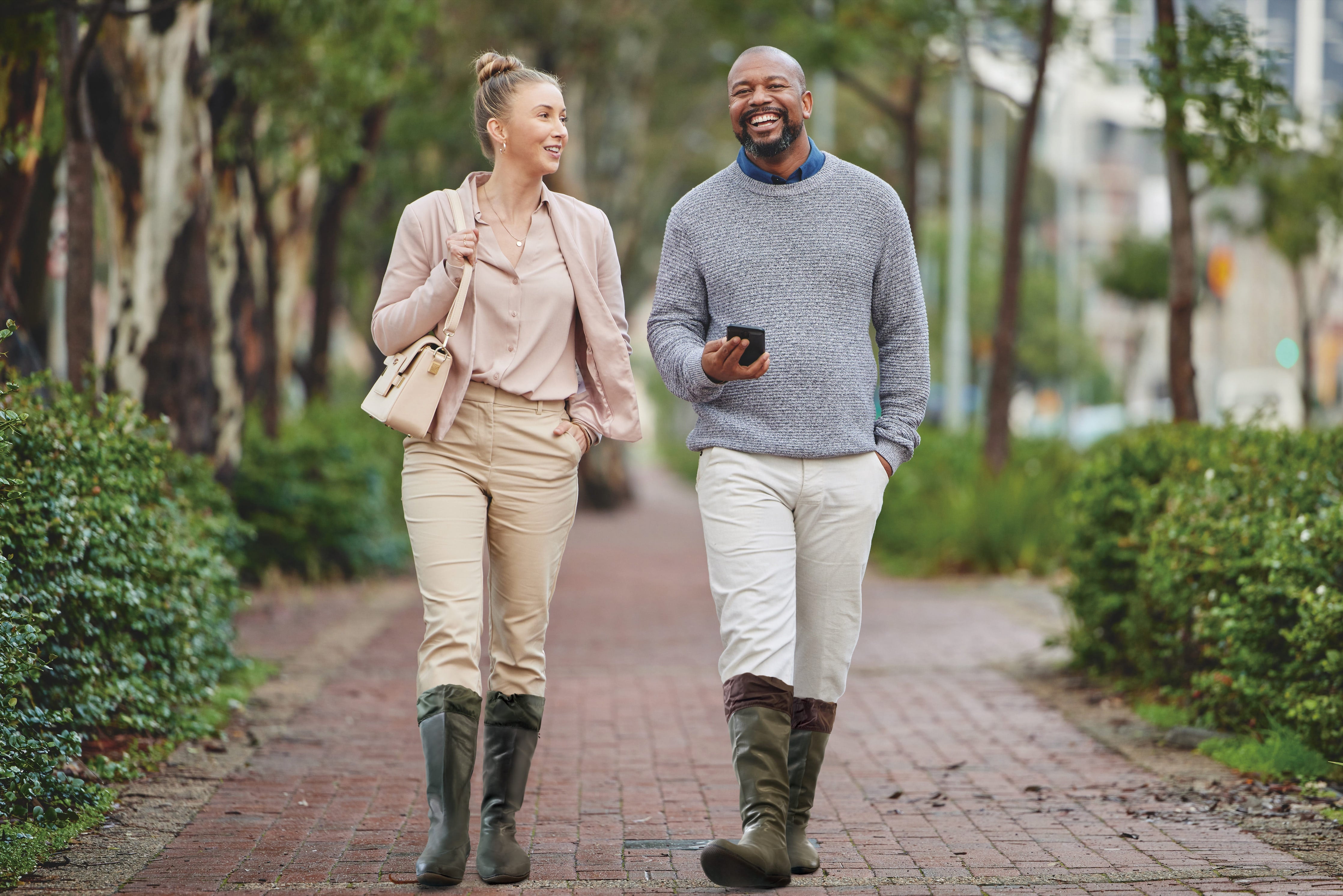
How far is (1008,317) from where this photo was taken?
1441cm

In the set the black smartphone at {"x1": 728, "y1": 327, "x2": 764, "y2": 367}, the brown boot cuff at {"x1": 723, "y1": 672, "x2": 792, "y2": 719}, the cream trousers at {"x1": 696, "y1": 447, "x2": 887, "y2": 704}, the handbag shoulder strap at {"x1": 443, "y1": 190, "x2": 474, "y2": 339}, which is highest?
the handbag shoulder strap at {"x1": 443, "y1": 190, "x2": 474, "y2": 339}

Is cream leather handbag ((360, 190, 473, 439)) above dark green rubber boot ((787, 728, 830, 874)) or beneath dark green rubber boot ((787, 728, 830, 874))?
above

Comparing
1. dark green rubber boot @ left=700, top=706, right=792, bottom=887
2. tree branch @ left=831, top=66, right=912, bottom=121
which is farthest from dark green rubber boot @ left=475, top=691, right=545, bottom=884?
tree branch @ left=831, top=66, right=912, bottom=121

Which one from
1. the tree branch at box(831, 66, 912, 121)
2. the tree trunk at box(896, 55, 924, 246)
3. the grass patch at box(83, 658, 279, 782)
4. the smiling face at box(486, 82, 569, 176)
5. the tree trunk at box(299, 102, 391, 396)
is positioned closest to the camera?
the smiling face at box(486, 82, 569, 176)

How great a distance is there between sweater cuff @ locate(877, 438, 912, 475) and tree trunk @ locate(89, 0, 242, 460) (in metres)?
6.48

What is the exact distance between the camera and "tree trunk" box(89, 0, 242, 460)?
971cm

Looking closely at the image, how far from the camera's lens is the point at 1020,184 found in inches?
557

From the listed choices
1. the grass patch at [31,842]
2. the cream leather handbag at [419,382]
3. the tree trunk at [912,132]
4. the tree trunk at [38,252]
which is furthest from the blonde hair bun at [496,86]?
the tree trunk at [912,132]

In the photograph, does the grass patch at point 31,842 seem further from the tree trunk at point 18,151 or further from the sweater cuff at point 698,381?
the tree trunk at point 18,151

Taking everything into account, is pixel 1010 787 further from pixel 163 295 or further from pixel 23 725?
pixel 163 295

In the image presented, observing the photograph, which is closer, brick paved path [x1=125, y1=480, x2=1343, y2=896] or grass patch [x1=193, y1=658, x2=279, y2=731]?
brick paved path [x1=125, y1=480, x2=1343, y2=896]

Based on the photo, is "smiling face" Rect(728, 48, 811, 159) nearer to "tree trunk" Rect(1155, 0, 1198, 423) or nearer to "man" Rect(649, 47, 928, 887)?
"man" Rect(649, 47, 928, 887)

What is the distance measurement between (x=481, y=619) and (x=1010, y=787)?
7.06 feet

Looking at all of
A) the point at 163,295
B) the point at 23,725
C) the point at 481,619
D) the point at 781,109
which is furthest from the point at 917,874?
the point at 163,295
